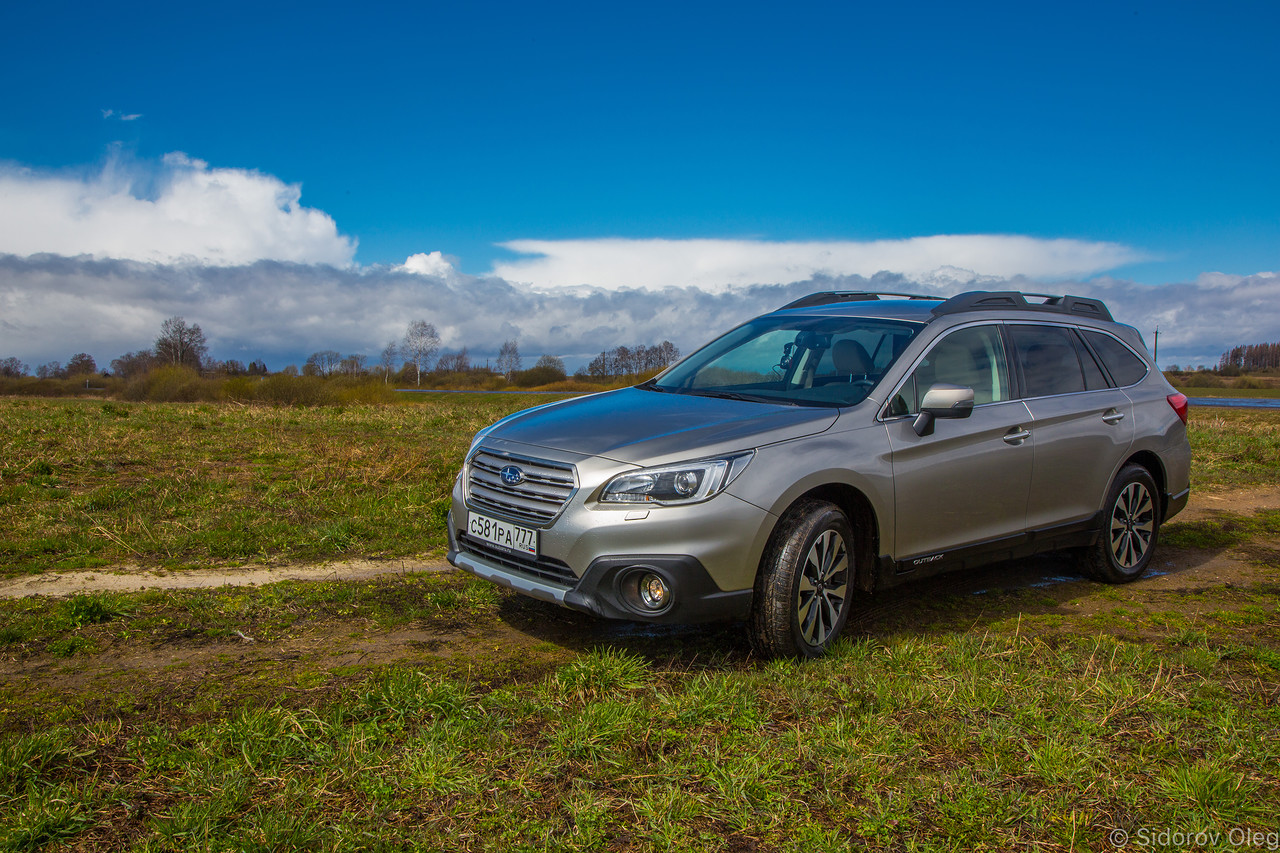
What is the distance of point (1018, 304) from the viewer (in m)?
5.78

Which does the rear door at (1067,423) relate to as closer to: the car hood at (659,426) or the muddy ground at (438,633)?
the muddy ground at (438,633)

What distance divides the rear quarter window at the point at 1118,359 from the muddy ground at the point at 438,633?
1476mm

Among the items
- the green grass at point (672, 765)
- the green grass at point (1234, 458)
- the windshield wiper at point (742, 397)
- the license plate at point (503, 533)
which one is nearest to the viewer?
the green grass at point (672, 765)

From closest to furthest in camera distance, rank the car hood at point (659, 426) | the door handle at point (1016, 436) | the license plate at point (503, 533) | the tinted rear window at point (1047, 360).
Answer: the car hood at point (659, 426)
the license plate at point (503, 533)
the door handle at point (1016, 436)
the tinted rear window at point (1047, 360)

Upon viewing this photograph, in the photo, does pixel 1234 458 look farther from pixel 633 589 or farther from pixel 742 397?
pixel 633 589

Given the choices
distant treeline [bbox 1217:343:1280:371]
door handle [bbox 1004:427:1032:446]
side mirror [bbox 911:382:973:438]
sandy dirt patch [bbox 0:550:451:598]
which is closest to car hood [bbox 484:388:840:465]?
side mirror [bbox 911:382:973:438]

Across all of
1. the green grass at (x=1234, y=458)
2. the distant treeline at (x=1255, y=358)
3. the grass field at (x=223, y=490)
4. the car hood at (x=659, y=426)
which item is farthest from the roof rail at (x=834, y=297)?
the distant treeline at (x=1255, y=358)

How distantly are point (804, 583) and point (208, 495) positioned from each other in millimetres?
6358

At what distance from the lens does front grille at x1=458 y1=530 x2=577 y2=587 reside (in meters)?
4.07

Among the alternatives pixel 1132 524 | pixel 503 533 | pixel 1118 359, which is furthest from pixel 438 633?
pixel 1118 359

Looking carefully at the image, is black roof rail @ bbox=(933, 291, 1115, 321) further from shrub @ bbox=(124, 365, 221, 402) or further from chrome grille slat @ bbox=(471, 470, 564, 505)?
shrub @ bbox=(124, 365, 221, 402)

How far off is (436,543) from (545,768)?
4.08 meters

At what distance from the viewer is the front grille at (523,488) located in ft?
13.5

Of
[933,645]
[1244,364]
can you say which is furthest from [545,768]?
[1244,364]
